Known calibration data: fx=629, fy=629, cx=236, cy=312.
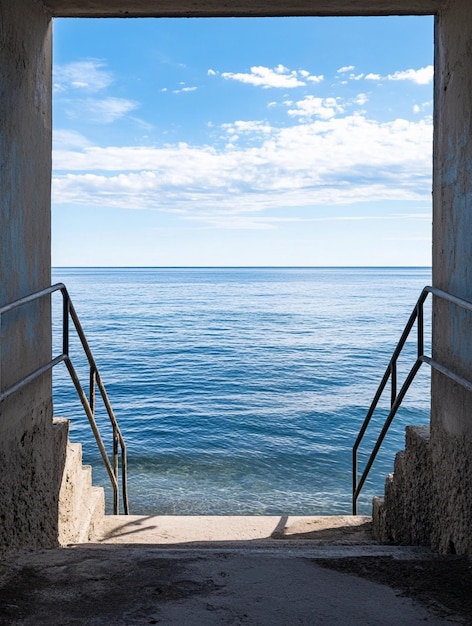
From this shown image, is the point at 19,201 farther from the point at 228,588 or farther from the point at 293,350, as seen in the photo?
the point at 293,350

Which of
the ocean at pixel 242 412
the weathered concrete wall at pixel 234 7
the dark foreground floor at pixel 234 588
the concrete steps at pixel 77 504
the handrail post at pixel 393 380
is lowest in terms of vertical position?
the ocean at pixel 242 412

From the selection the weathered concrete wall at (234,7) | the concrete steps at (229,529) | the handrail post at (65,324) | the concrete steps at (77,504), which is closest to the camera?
the weathered concrete wall at (234,7)

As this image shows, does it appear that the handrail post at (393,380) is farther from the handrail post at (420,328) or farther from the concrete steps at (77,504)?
the concrete steps at (77,504)

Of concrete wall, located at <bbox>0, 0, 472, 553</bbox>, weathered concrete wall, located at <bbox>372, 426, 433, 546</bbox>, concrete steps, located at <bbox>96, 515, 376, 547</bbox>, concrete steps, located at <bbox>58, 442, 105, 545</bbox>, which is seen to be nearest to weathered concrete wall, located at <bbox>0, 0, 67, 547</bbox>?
concrete wall, located at <bbox>0, 0, 472, 553</bbox>

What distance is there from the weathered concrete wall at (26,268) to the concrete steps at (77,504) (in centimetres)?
17

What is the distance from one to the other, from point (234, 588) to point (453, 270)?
1.95 metres

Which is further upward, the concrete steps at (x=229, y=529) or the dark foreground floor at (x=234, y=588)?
the dark foreground floor at (x=234, y=588)

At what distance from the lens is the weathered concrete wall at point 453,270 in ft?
10.1

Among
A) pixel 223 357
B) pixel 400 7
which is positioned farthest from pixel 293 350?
pixel 400 7

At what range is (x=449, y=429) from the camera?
10.9ft

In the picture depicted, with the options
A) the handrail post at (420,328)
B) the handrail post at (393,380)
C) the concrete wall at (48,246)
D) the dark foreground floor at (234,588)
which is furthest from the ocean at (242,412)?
the dark foreground floor at (234,588)

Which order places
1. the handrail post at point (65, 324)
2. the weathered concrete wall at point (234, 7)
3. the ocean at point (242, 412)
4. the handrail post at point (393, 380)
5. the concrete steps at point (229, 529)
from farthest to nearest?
the ocean at point (242, 412) < the concrete steps at point (229, 529) < the handrail post at point (393, 380) < the handrail post at point (65, 324) < the weathered concrete wall at point (234, 7)

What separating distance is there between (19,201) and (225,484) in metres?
7.24

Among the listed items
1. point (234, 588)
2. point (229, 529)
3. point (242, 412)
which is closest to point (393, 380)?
point (229, 529)
